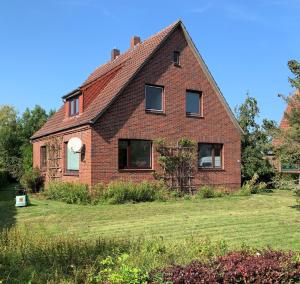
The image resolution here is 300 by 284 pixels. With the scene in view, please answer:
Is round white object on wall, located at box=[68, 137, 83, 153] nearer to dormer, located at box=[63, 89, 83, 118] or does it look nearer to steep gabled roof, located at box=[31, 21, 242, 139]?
steep gabled roof, located at box=[31, 21, 242, 139]

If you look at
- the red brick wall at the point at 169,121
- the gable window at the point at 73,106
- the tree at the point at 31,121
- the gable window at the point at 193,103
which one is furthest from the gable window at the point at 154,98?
the tree at the point at 31,121

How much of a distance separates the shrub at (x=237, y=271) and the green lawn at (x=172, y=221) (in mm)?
3496

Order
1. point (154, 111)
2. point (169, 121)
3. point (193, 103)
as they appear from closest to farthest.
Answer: point (154, 111) → point (169, 121) → point (193, 103)

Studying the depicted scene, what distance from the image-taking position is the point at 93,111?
Result: 67.3 ft

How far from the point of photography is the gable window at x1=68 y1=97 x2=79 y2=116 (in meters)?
23.0

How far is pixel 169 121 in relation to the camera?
22219mm

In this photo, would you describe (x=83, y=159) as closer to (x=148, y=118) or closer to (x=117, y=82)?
(x=148, y=118)

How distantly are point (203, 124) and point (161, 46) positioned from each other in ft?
16.0

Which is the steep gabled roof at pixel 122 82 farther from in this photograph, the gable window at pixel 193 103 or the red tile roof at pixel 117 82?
the gable window at pixel 193 103

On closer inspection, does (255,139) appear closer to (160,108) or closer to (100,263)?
(160,108)

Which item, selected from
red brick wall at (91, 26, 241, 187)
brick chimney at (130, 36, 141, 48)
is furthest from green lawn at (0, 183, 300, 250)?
brick chimney at (130, 36, 141, 48)

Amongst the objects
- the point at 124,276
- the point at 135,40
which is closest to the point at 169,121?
the point at 135,40

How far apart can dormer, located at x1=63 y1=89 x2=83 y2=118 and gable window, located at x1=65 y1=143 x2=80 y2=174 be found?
1.88 m

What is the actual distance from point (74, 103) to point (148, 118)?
4.61 metres
